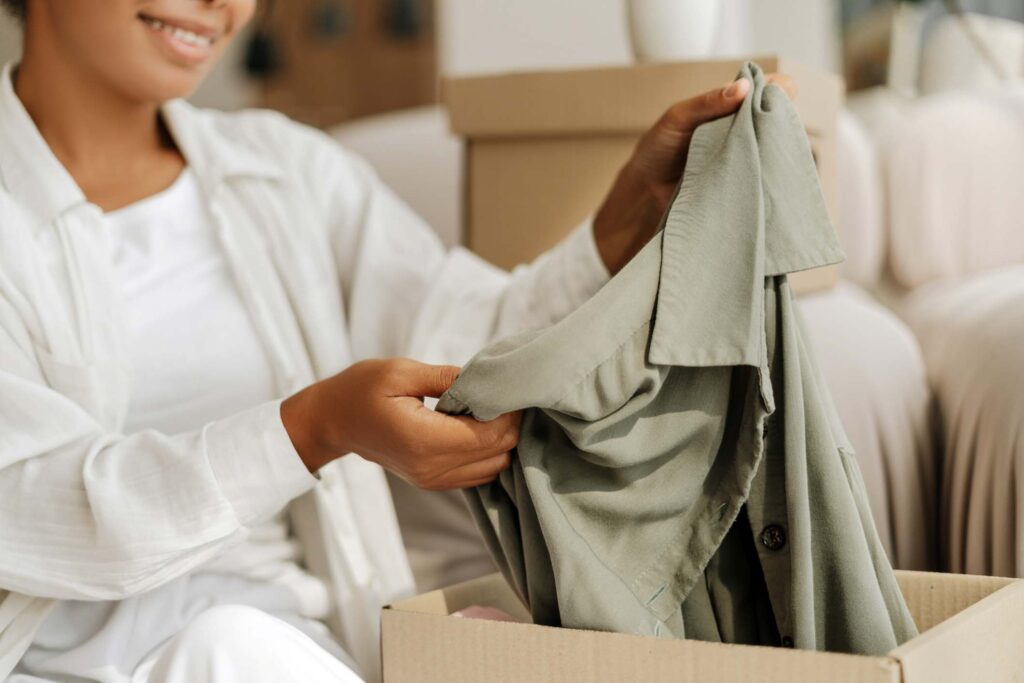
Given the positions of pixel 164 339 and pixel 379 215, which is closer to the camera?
pixel 164 339

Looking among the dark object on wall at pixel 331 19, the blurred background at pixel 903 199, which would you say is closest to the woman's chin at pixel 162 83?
the blurred background at pixel 903 199

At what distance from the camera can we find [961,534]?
88cm

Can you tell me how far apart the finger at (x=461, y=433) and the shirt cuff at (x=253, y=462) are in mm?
121

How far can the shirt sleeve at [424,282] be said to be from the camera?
0.92 m

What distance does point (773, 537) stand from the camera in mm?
662

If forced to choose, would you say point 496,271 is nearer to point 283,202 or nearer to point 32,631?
point 283,202

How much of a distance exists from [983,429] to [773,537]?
11.0 inches

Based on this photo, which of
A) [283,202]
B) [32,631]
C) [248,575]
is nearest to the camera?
[32,631]

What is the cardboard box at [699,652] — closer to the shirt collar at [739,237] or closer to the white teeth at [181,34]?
the shirt collar at [739,237]

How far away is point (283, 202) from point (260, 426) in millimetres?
340

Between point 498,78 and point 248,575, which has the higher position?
point 498,78

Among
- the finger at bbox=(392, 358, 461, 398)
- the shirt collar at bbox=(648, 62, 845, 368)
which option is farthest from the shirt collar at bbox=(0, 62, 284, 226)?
the shirt collar at bbox=(648, 62, 845, 368)

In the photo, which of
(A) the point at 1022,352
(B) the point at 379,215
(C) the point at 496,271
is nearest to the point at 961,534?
(A) the point at 1022,352

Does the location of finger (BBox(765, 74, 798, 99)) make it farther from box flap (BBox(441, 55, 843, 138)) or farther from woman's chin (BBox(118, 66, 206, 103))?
woman's chin (BBox(118, 66, 206, 103))
